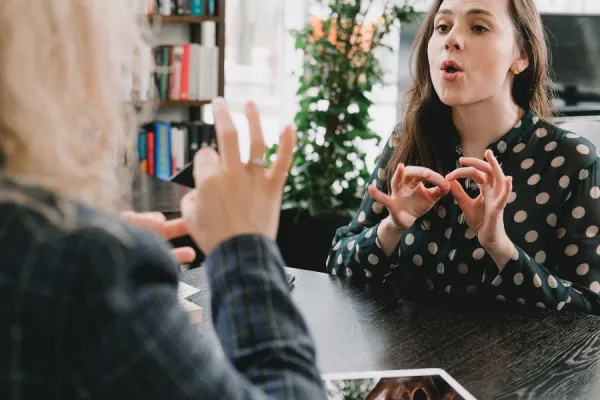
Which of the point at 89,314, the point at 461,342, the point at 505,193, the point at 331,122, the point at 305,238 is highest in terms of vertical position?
the point at 89,314

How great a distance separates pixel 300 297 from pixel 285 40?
11.4 feet

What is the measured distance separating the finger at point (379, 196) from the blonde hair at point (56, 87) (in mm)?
966

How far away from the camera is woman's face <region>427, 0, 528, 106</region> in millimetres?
1805

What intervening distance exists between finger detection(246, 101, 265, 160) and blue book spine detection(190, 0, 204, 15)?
3364 millimetres

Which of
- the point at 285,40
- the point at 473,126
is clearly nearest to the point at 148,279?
the point at 473,126

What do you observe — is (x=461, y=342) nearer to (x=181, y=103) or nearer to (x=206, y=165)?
(x=206, y=165)

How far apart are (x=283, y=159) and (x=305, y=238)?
3.12m

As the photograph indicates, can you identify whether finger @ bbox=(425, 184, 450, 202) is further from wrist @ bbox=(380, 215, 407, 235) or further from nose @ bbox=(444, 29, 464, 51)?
nose @ bbox=(444, 29, 464, 51)

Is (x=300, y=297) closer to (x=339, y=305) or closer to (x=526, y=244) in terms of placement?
(x=339, y=305)

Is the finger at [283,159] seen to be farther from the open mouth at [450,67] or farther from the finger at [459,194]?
the open mouth at [450,67]

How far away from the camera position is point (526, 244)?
176cm

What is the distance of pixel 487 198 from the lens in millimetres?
1515

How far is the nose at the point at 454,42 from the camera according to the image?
1811 millimetres

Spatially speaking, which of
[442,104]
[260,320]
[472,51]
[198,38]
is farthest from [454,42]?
[198,38]
